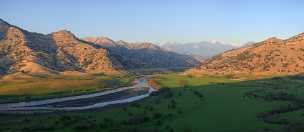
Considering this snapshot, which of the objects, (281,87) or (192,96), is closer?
(192,96)

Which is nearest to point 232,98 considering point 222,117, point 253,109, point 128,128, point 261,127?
point 253,109

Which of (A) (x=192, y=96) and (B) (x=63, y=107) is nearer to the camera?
(B) (x=63, y=107)

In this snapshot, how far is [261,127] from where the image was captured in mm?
100250

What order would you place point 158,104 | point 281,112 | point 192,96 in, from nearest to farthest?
point 281,112 < point 158,104 < point 192,96

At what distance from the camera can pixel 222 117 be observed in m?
115

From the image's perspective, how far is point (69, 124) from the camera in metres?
103

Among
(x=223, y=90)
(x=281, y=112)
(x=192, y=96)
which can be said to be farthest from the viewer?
(x=223, y=90)

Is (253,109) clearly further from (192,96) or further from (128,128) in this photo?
(128,128)

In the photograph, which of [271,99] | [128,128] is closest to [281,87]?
[271,99]

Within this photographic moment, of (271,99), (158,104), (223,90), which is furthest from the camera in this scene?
(223,90)

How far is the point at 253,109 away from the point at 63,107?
63711 millimetres

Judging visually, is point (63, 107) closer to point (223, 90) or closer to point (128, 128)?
point (128, 128)

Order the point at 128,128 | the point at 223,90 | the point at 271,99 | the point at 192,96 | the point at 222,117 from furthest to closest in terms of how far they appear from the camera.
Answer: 1. the point at 223,90
2. the point at 192,96
3. the point at 271,99
4. the point at 222,117
5. the point at 128,128

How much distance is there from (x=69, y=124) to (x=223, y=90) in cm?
9681
